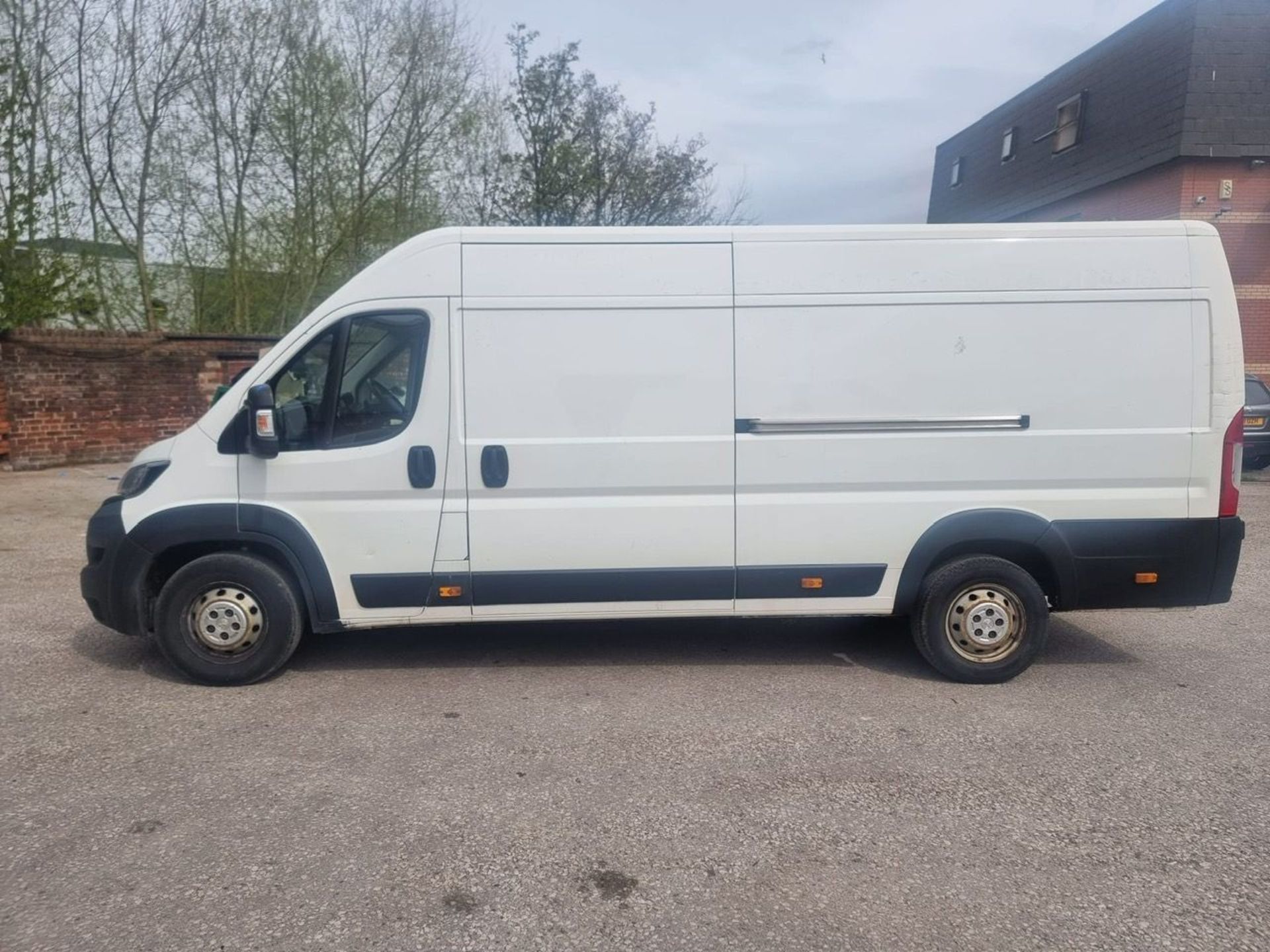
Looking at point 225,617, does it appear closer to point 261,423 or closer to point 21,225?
point 261,423

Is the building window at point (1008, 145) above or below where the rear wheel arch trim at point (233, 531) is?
above

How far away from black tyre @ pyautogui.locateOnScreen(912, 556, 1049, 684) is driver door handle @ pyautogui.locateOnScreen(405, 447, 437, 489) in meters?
2.72

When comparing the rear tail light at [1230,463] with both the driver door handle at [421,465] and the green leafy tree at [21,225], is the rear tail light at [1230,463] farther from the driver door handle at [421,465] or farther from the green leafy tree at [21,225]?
the green leafy tree at [21,225]

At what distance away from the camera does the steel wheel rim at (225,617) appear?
5.03 m

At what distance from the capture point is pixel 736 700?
4.95 meters

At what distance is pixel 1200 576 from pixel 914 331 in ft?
6.69

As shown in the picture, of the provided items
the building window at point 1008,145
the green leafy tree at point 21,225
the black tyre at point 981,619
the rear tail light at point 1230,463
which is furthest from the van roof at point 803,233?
the building window at point 1008,145

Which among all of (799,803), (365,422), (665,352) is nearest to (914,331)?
(665,352)

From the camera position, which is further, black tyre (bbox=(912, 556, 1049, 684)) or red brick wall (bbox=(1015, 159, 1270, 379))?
red brick wall (bbox=(1015, 159, 1270, 379))

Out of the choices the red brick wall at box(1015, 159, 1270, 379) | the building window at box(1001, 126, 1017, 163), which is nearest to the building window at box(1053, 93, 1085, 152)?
the building window at box(1001, 126, 1017, 163)

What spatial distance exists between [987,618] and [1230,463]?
1.49 metres

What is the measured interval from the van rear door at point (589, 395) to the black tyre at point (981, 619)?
51.6 inches

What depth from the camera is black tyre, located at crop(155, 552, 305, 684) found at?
499cm

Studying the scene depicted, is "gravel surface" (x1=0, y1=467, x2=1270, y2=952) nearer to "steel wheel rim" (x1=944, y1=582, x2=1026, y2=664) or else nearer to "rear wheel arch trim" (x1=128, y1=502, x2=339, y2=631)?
"steel wheel rim" (x1=944, y1=582, x2=1026, y2=664)
